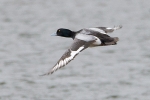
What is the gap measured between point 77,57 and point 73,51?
842 centimetres

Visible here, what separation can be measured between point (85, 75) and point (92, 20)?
18.1 ft

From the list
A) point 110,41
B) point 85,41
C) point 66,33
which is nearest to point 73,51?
point 85,41

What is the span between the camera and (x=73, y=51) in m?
8.50

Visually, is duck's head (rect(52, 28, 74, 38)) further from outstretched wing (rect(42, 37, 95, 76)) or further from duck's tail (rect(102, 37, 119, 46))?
duck's tail (rect(102, 37, 119, 46))

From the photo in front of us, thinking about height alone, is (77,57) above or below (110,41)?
above

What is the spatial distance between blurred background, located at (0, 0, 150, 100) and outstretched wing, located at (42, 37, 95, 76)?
469 centimetres

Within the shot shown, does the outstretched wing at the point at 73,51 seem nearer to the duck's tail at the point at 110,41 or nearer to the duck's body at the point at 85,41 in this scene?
the duck's body at the point at 85,41

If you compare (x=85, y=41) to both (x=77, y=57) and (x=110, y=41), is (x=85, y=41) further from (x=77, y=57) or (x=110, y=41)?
(x=77, y=57)

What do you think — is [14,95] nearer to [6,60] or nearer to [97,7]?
[6,60]

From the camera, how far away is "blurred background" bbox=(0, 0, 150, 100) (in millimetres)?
13945

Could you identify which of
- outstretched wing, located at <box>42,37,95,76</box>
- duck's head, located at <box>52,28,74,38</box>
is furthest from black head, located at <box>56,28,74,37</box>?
outstretched wing, located at <box>42,37,95,76</box>

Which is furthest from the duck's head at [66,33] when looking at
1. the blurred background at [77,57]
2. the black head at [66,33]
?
the blurred background at [77,57]

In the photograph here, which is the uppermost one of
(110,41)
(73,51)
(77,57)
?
(77,57)

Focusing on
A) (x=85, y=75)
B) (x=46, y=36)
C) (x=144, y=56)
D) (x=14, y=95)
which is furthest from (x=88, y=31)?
(x=46, y=36)
